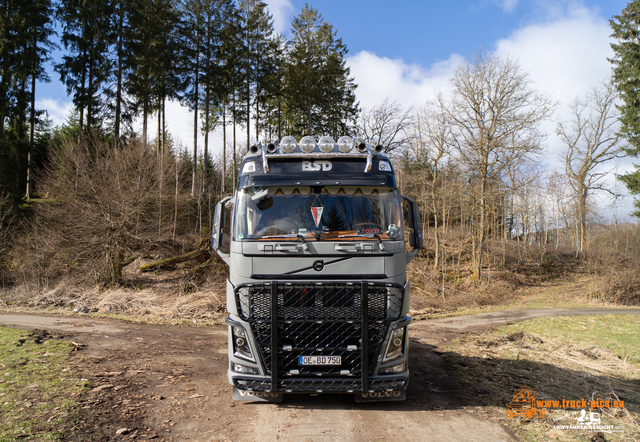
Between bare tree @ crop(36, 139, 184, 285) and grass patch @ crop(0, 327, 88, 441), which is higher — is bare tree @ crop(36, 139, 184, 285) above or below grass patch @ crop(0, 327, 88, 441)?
above

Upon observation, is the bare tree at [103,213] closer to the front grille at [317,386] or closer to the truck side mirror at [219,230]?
the truck side mirror at [219,230]

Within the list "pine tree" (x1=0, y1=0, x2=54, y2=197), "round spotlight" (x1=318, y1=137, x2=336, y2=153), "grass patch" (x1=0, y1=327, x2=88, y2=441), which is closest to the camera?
"grass patch" (x1=0, y1=327, x2=88, y2=441)

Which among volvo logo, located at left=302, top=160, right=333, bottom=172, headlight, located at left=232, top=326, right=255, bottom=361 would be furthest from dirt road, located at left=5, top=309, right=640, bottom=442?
volvo logo, located at left=302, top=160, right=333, bottom=172

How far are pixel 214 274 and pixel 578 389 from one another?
1452 centimetres

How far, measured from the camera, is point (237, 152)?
1423 inches

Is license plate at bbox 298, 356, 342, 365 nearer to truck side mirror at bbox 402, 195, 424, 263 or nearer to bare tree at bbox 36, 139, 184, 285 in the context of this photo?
truck side mirror at bbox 402, 195, 424, 263

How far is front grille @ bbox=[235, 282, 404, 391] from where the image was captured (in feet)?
16.3

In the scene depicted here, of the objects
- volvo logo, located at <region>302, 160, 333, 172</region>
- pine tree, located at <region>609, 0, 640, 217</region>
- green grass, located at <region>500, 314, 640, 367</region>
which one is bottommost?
green grass, located at <region>500, 314, 640, 367</region>

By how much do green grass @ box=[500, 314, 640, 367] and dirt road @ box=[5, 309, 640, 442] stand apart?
15.8 ft

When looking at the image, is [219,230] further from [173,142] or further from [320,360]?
[173,142]

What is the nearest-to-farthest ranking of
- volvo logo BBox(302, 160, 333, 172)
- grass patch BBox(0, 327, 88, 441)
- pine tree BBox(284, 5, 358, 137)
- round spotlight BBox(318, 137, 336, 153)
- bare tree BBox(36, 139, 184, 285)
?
grass patch BBox(0, 327, 88, 441)
volvo logo BBox(302, 160, 333, 172)
round spotlight BBox(318, 137, 336, 153)
bare tree BBox(36, 139, 184, 285)
pine tree BBox(284, 5, 358, 137)

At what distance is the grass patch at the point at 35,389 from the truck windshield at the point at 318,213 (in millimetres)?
3167

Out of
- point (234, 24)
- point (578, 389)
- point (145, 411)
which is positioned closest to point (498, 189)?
point (578, 389)

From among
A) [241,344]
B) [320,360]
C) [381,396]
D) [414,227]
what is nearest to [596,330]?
[414,227]
